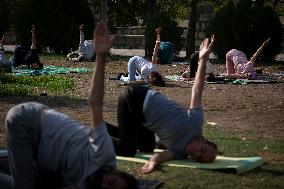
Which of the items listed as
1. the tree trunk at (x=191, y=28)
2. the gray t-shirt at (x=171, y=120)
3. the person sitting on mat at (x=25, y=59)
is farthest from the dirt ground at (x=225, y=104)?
the tree trunk at (x=191, y=28)

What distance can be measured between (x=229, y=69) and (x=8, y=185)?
12.4 metres

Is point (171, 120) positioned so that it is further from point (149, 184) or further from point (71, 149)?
point (71, 149)

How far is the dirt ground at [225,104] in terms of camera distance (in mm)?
8898

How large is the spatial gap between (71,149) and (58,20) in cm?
2418

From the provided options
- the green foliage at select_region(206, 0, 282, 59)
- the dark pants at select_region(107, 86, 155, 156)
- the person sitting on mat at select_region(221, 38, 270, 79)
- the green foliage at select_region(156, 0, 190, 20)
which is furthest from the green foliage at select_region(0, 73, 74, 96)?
the green foliage at select_region(156, 0, 190, 20)

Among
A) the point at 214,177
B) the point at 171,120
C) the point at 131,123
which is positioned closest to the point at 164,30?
the point at 131,123

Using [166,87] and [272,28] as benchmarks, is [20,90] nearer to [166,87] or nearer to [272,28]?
[166,87]

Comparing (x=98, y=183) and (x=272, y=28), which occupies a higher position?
(x=272, y=28)

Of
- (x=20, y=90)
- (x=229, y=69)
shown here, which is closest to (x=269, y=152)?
(x=20, y=90)

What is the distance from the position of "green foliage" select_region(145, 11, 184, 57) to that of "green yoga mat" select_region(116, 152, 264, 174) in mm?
19872

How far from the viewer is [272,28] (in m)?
23.2

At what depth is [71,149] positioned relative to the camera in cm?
464

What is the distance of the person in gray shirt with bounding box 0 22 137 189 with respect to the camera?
4.45m

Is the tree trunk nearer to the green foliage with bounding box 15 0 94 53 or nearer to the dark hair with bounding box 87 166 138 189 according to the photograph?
the green foliage with bounding box 15 0 94 53
